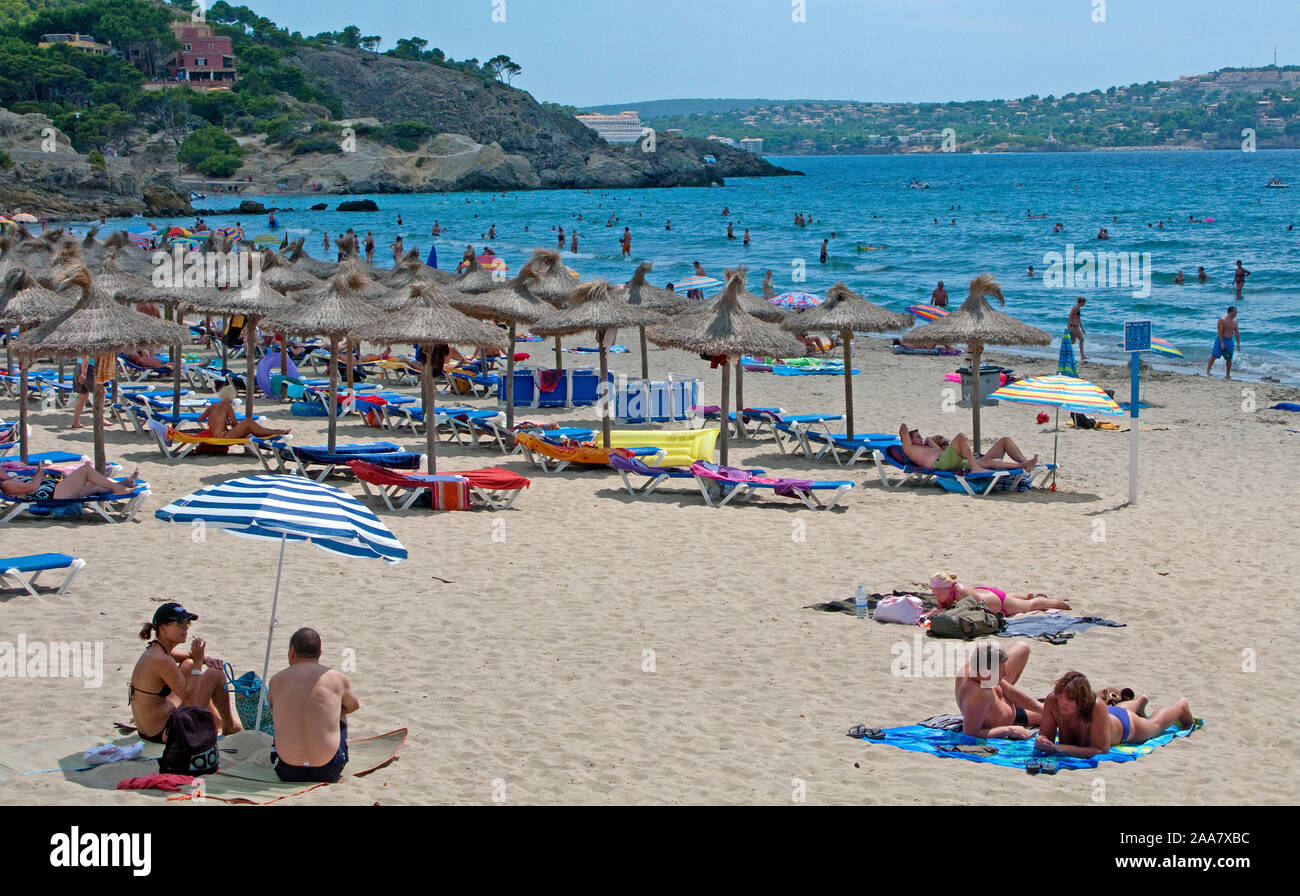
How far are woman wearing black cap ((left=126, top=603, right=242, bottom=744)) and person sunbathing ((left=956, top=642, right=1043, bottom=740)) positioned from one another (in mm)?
3597

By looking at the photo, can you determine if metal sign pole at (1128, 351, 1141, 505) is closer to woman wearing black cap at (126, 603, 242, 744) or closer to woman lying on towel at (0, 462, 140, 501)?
woman wearing black cap at (126, 603, 242, 744)

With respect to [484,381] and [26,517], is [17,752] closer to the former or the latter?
[26,517]

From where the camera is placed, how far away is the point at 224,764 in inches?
219

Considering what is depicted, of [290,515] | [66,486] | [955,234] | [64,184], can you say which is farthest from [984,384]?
[64,184]

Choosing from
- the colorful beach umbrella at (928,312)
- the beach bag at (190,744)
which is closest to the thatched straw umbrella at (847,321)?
the beach bag at (190,744)

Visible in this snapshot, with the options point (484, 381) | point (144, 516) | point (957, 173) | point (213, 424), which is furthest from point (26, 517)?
point (957, 173)

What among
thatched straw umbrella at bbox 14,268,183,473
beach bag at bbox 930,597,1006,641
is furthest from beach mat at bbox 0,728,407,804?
thatched straw umbrella at bbox 14,268,183,473

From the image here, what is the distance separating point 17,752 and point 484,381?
1384 cm

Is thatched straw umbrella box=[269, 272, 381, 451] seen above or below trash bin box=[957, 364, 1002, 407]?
above

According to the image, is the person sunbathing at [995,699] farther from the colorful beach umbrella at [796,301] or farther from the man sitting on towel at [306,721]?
the colorful beach umbrella at [796,301]

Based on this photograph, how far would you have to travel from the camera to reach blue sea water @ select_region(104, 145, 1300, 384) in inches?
1305

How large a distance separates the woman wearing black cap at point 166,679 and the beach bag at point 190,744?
0.70 feet

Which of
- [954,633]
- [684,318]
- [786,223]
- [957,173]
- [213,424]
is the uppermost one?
[957,173]
